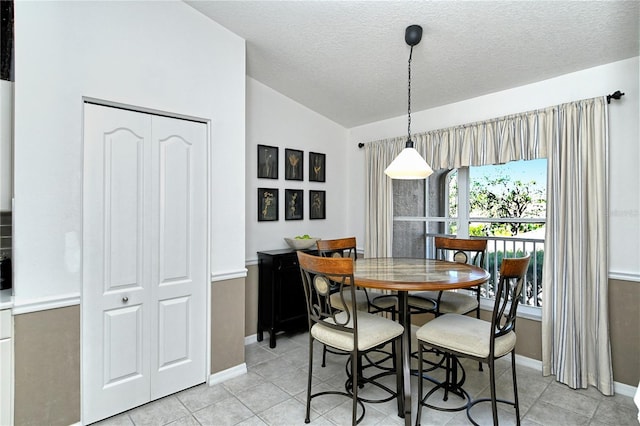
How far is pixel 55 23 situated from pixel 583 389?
440 centimetres

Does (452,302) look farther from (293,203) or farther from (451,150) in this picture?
(293,203)

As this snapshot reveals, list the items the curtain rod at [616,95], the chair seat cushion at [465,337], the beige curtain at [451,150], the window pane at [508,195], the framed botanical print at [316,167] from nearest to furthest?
the chair seat cushion at [465,337] < the curtain rod at [616,95] < the beige curtain at [451,150] < the window pane at [508,195] < the framed botanical print at [316,167]

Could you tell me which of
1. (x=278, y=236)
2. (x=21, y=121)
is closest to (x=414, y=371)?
(x=278, y=236)

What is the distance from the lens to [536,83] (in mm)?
2926

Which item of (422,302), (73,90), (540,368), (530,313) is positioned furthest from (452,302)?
(73,90)

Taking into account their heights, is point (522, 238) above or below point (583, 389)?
above

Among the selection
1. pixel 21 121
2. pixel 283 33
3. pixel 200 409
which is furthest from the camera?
pixel 283 33

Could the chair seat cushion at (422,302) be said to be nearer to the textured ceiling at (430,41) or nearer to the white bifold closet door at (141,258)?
the white bifold closet door at (141,258)

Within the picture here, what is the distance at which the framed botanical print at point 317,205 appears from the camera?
13.7ft

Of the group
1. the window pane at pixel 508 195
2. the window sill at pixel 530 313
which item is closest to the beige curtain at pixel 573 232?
the window sill at pixel 530 313

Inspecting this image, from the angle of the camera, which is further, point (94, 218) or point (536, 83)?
point (536, 83)

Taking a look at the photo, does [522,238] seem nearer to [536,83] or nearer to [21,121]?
[536,83]

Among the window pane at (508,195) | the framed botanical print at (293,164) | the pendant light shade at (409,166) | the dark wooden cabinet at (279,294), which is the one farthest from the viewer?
the framed botanical print at (293,164)

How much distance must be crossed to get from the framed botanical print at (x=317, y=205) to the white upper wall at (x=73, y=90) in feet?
5.35
